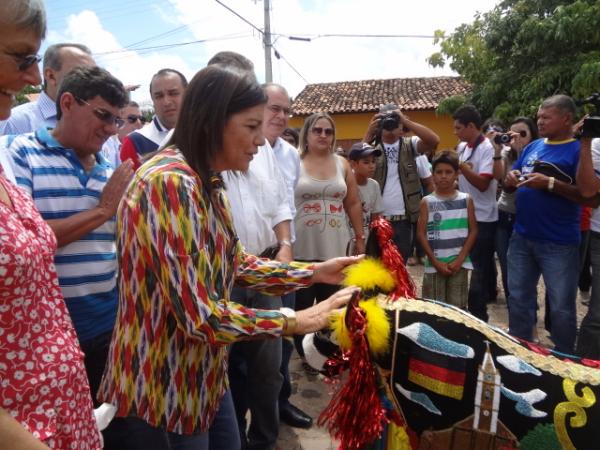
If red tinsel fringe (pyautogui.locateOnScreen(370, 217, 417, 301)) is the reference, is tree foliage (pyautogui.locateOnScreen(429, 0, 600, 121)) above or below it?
above

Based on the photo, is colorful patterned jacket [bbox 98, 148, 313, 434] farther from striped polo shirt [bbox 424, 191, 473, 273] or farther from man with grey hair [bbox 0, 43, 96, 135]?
striped polo shirt [bbox 424, 191, 473, 273]

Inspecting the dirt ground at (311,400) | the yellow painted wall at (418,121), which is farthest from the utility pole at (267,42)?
the dirt ground at (311,400)

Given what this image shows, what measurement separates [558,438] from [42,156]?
2.08 m

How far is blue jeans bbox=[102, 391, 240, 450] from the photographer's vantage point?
140 cm

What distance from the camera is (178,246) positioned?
4.06ft

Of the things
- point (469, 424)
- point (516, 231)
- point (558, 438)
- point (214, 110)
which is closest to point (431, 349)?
point (469, 424)

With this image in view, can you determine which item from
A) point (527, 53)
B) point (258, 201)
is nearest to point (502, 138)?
point (258, 201)

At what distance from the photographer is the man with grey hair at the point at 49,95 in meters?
2.42

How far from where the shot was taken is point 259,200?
2.43m

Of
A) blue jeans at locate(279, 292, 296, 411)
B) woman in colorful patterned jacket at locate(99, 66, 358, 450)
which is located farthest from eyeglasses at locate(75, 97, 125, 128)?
blue jeans at locate(279, 292, 296, 411)

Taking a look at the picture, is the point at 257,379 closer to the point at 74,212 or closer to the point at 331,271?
the point at 331,271

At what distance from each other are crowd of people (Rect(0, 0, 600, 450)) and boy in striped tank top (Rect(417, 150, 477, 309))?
0.07m

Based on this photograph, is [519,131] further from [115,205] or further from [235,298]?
[115,205]

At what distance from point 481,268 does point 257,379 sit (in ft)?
8.81
